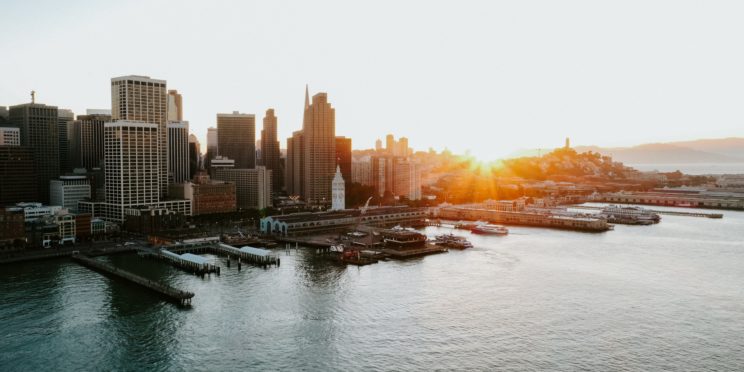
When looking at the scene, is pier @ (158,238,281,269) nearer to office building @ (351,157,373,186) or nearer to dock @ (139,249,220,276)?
dock @ (139,249,220,276)

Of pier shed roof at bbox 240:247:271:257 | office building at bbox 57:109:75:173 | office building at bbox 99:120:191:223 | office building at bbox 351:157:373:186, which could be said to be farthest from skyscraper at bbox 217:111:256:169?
pier shed roof at bbox 240:247:271:257

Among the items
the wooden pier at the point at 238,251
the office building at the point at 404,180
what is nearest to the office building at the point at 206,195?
the wooden pier at the point at 238,251

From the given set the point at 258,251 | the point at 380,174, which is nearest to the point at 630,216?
the point at 380,174

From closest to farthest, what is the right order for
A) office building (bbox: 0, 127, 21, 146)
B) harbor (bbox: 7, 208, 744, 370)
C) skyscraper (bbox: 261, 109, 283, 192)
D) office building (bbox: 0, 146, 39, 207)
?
1. harbor (bbox: 7, 208, 744, 370)
2. office building (bbox: 0, 146, 39, 207)
3. office building (bbox: 0, 127, 21, 146)
4. skyscraper (bbox: 261, 109, 283, 192)

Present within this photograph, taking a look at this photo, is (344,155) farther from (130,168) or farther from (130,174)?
(130,174)

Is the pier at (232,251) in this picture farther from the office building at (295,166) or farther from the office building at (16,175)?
the office building at (295,166)
